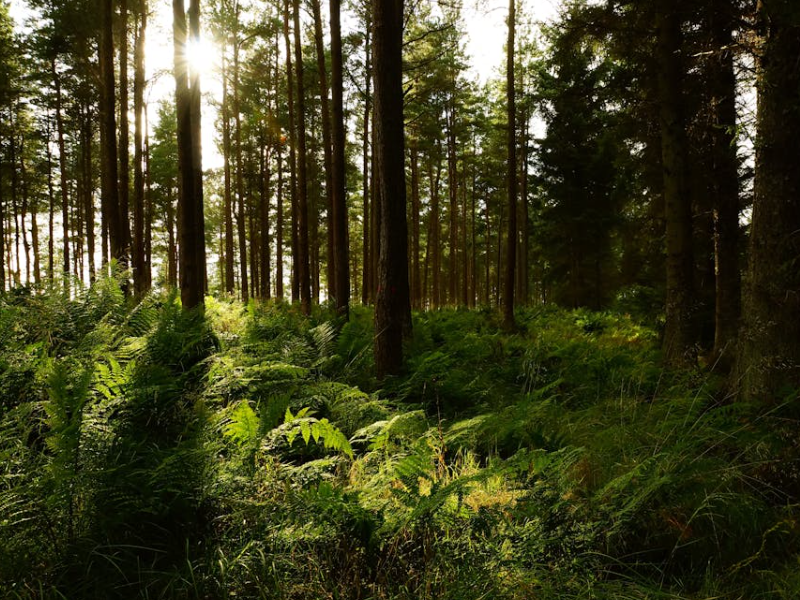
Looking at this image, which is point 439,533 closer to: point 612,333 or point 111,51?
point 612,333

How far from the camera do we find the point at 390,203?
5.44 meters

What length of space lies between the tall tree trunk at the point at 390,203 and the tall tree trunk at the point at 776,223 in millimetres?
3736

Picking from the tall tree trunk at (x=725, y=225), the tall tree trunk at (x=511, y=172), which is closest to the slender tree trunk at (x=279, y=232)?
the tall tree trunk at (x=511, y=172)

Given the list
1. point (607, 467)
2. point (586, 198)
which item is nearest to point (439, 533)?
point (607, 467)

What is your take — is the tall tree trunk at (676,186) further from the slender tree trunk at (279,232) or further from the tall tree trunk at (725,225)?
the slender tree trunk at (279,232)

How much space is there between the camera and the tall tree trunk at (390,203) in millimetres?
5285

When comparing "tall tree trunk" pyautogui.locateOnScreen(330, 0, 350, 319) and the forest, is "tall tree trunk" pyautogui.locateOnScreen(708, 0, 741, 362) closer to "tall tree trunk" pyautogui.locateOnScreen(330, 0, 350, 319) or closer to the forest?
the forest

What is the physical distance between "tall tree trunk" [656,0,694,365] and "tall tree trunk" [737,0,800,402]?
3058mm

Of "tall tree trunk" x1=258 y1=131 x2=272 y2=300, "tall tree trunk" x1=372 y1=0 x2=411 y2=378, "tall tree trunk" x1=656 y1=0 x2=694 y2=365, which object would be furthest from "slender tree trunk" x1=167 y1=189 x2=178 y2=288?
"tall tree trunk" x1=656 y1=0 x2=694 y2=365

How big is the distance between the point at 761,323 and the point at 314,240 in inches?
823

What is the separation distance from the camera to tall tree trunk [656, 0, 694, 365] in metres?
6.91

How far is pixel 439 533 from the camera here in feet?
7.41

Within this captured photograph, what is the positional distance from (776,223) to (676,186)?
3435 millimetres

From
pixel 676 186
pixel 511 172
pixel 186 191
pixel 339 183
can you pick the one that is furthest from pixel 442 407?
pixel 511 172
